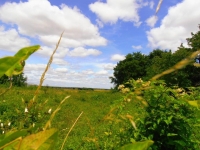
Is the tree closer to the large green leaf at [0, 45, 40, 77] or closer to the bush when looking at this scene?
the bush

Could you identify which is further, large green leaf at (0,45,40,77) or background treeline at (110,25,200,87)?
background treeline at (110,25,200,87)

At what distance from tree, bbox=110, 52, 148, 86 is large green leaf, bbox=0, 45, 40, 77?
43925mm

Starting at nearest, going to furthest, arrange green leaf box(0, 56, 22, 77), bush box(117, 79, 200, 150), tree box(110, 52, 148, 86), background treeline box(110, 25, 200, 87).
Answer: green leaf box(0, 56, 22, 77) → bush box(117, 79, 200, 150) → background treeline box(110, 25, 200, 87) → tree box(110, 52, 148, 86)

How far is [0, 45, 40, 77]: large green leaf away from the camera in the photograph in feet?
1.41

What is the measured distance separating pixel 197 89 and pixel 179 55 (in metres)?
30.2

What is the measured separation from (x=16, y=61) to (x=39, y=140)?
0.42 ft

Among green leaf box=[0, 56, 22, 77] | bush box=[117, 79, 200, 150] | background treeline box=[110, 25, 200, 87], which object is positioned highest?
background treeline box=[110, 25, 200, 87]

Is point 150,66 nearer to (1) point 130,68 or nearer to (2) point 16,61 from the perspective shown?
(1) point 130,68

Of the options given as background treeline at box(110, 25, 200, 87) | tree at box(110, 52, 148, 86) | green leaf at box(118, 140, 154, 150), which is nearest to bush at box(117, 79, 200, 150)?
green leaf at box(118, 140, 154, 150)

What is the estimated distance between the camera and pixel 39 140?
0.43 meters

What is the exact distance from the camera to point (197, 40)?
33625 mm

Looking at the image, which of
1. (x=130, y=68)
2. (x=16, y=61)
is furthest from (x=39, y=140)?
(x=130, y=68)

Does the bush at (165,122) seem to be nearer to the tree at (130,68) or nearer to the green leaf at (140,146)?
the green leaf at (140,146)

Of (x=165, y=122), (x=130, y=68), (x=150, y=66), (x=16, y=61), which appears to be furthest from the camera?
(x=130, y=68)
